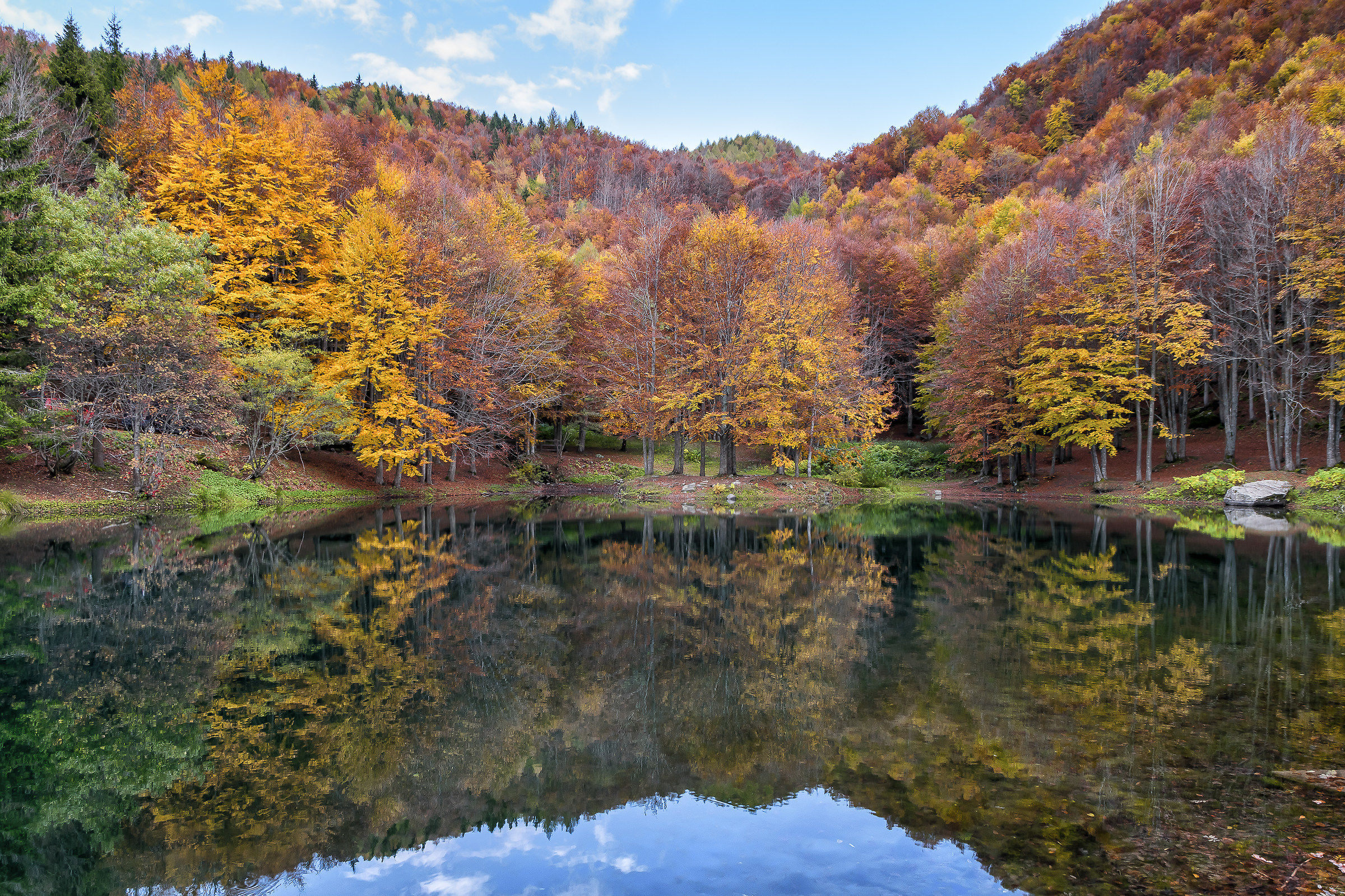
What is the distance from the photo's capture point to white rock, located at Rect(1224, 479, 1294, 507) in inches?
1046

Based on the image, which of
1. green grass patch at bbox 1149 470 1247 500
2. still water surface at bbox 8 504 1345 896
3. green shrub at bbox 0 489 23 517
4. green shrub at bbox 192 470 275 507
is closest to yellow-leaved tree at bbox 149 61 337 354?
green shrub at bbox 192 470 275 507

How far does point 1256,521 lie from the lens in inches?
903

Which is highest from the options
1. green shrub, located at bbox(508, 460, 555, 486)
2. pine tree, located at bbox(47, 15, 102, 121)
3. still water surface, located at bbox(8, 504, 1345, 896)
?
pine tree, located at bbox(47, 15, 102, 121)

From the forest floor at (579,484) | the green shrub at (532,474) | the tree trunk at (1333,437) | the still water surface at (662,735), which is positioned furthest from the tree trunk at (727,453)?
the tree trunk at (1333,437)

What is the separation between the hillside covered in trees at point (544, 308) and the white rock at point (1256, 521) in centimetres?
541

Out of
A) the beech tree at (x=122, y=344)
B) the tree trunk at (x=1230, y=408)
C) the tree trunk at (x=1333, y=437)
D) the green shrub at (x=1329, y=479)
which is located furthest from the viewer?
the tree trunk at (x=1230, y=408)

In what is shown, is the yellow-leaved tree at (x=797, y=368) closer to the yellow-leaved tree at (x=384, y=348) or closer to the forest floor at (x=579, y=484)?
the forest floor at (x=579, y=484)

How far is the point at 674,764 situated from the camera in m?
5.64

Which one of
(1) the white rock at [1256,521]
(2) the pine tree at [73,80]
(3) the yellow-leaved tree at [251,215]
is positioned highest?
(2) the pine tree at [73,80]

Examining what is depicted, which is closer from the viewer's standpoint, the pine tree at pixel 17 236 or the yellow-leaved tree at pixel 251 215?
the pine tree at pixel 17 236

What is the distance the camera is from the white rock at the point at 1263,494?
26578 mm

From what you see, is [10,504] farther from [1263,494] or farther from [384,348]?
[1263,494]

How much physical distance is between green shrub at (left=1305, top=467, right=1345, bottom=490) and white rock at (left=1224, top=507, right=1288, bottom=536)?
103 inches

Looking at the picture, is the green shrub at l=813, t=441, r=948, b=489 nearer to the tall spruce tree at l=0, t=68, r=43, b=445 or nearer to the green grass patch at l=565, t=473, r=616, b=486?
the green grass patch at l=565, t=473, r=616, b=486
